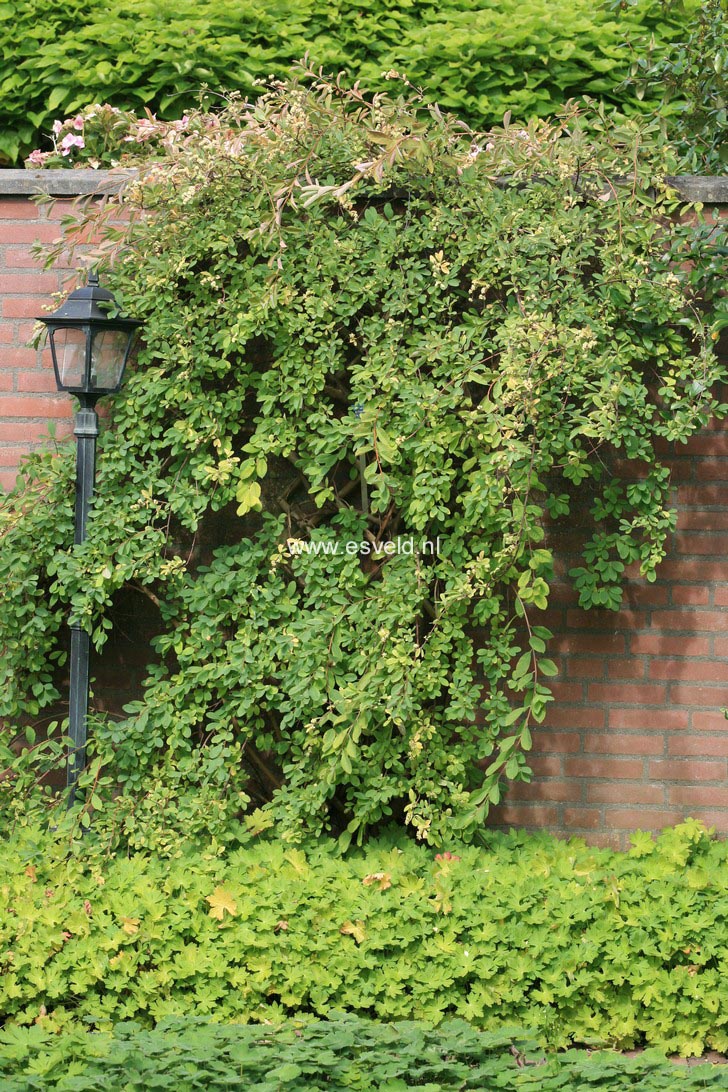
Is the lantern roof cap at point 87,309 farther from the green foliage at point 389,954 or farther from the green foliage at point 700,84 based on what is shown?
the green foliage at point 700,84

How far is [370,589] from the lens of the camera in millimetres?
3836

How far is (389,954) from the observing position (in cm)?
339

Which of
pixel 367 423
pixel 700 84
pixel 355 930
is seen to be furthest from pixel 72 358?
pixel 700 84

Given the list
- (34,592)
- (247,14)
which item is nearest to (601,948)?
(34,592)

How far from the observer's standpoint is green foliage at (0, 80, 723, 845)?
3.67 metres

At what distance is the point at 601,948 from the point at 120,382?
94.6 inches

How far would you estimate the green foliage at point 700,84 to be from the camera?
412 cm

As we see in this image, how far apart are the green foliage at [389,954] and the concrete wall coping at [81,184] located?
7.82 ft

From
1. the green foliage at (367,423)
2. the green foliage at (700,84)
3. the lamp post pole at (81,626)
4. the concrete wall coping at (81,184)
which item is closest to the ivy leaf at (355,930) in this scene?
the green foliage at (367,423)

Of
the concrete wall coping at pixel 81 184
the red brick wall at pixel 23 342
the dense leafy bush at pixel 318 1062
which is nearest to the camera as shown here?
the dense leafy bush at pixel 318 1062

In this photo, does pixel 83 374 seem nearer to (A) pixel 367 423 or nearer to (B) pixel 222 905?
(A) pixel 367 423

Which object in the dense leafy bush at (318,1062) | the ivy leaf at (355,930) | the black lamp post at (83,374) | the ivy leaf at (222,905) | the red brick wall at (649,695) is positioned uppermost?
the black lamp post at (83,374)

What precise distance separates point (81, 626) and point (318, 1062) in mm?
1672

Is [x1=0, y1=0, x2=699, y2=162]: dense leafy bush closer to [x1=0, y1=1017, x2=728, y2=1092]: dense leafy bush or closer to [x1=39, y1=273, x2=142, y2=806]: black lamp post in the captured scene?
[x1=39, y1=273, x2=142, y2=806]: black lamp post
